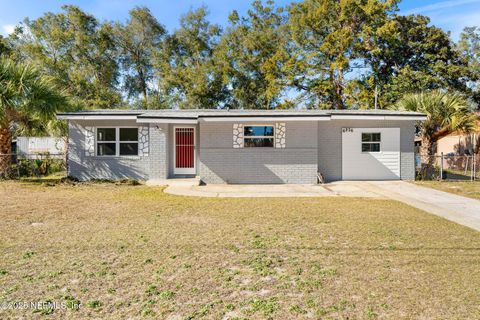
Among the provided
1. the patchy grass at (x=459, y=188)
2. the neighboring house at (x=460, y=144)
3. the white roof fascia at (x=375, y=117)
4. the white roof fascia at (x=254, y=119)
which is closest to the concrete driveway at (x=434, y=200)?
the patchy grass at (x=459, y=188)

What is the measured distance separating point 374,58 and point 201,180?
2275 cm

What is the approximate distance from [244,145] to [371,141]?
587cm

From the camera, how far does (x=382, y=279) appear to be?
13.6ft

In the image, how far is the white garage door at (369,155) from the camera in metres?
14.9

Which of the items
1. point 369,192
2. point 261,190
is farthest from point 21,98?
point 369,192

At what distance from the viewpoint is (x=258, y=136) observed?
1425 centimetres

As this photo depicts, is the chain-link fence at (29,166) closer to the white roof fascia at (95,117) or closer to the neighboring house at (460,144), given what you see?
the white roof fascia at (95,117)

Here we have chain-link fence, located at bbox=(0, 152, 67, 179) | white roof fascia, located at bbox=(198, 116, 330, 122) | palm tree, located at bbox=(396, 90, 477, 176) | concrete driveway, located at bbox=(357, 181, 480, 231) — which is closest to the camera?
concrete driveway, located at bbox=(357, 181, 480, 231)

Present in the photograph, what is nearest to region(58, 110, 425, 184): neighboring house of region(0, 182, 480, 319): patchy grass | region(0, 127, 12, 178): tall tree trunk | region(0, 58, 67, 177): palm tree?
region(0, 58, 67, 177): palm tree

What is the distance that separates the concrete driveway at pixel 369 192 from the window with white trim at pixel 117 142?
8.71 ft

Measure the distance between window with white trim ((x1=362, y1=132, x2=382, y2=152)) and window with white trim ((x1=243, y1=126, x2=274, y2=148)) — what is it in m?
4.38

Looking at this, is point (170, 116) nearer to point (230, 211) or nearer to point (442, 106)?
point (230, 211)

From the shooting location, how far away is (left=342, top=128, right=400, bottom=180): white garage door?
49.0 feet

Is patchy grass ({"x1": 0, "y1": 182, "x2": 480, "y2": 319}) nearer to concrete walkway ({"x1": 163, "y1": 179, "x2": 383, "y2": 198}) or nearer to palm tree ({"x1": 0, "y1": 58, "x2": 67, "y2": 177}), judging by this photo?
concrete walkway ({"x1": 163, "y1": 179, "x2": 383, "y2": 198})
